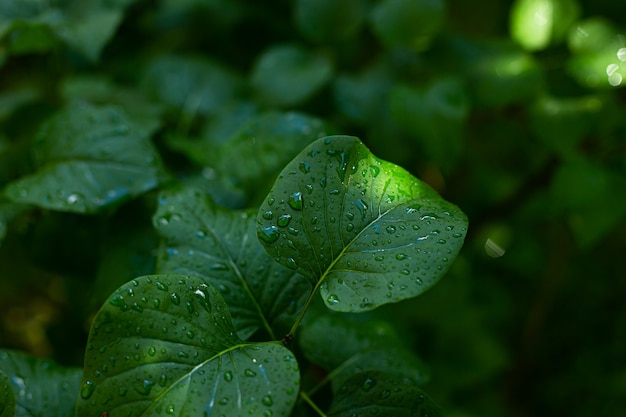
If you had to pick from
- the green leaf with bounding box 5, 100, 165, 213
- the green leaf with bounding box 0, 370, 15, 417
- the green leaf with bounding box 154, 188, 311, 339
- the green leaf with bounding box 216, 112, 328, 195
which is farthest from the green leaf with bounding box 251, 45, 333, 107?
the green leaf with bounding box 0, 370, 15, 417

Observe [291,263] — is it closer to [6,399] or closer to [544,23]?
[6,399]

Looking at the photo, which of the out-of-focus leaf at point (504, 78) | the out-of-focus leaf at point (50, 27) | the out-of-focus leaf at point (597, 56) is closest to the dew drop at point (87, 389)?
the out-of-focus leaf at point (50, 27)

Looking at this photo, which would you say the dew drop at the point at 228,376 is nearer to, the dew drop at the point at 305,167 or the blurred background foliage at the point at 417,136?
the dew drop at the point at 305,167

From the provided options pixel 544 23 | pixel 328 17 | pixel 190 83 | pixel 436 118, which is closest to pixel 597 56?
pixel 544 23

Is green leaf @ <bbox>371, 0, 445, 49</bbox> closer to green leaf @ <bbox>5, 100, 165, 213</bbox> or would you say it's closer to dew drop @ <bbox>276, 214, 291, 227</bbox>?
green leaf @ <bbox>5, 100, 165, 213</bbox>

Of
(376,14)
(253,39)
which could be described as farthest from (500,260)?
(253,39)
